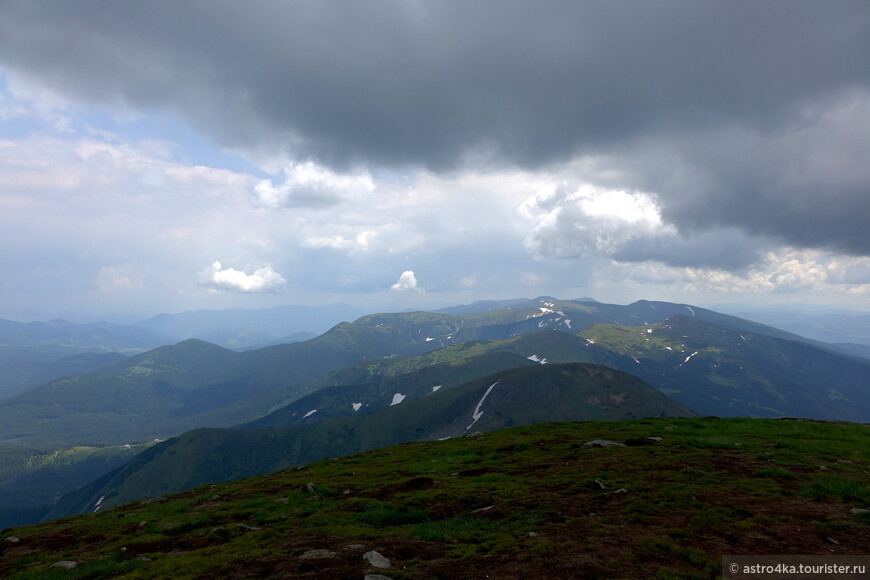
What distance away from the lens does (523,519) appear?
19.2 metres

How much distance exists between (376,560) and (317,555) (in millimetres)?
3146

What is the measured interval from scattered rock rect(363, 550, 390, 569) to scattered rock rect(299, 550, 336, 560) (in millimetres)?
1747

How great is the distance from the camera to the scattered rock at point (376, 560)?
1414 centimetres

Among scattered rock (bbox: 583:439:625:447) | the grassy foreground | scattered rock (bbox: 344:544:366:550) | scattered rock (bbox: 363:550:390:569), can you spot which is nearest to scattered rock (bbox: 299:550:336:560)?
the grassy foreground

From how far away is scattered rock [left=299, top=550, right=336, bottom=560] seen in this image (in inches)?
619

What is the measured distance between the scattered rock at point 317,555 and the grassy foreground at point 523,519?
11cm

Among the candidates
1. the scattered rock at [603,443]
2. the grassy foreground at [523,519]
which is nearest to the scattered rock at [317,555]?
the grassy foreground at [523,519]

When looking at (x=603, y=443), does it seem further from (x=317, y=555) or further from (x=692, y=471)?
(x=317, y=555)

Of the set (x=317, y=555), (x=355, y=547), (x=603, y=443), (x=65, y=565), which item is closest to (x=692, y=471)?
(x=603, y=443)

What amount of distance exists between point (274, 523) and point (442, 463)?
1675 centimetres

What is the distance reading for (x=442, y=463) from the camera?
1423 inches

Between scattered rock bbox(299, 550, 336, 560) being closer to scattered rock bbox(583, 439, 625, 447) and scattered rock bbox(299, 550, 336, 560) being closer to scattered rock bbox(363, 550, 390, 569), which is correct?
scattered rock bbox(363, 550, 390, 569)

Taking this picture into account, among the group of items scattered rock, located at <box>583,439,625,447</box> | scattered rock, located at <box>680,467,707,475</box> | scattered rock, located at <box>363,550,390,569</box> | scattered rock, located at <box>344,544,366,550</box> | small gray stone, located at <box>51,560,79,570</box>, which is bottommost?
small gray stone, located at <box>51,560,79,570</box>

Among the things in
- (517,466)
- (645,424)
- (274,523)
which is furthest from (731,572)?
(645,424)
